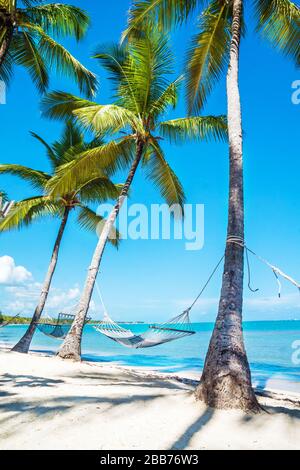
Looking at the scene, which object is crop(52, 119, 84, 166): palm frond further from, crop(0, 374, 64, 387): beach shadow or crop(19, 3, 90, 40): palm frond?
crop(0, 374, 64, 387): beach shadow

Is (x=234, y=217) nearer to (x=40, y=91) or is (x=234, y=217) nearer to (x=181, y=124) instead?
(x=181, y=124)

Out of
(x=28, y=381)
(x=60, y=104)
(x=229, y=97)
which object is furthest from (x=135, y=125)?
(x=28, y=381)

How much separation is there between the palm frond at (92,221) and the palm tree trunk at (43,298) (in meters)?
0.66

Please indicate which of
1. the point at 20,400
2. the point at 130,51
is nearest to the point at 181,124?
the point at 130,51

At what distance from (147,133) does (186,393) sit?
227 inches

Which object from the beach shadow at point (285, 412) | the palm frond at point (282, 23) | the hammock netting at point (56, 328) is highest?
the palm frond at point (282, 23)

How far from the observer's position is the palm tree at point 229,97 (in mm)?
3164

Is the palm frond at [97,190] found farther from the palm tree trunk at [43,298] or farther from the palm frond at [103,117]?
the palm frond at [103,117]

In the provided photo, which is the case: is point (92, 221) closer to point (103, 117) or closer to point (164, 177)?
point (164, 177)

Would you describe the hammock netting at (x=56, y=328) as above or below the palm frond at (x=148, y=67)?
below

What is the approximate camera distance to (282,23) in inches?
218

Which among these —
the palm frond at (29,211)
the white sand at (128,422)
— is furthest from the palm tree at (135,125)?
the white sand at (128,422)

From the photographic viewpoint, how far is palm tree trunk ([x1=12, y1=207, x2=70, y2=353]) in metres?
8.98

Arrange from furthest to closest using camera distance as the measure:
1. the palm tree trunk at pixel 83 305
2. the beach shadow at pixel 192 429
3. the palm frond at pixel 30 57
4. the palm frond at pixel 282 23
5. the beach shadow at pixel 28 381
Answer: the palm tree trunk at pixel 83 305 → the palm frond at pixel 30 57 → the palm frond at pixel 282 23 → the beach shadow at pixel 28 381 → the beach shadow at pixel 192 429
